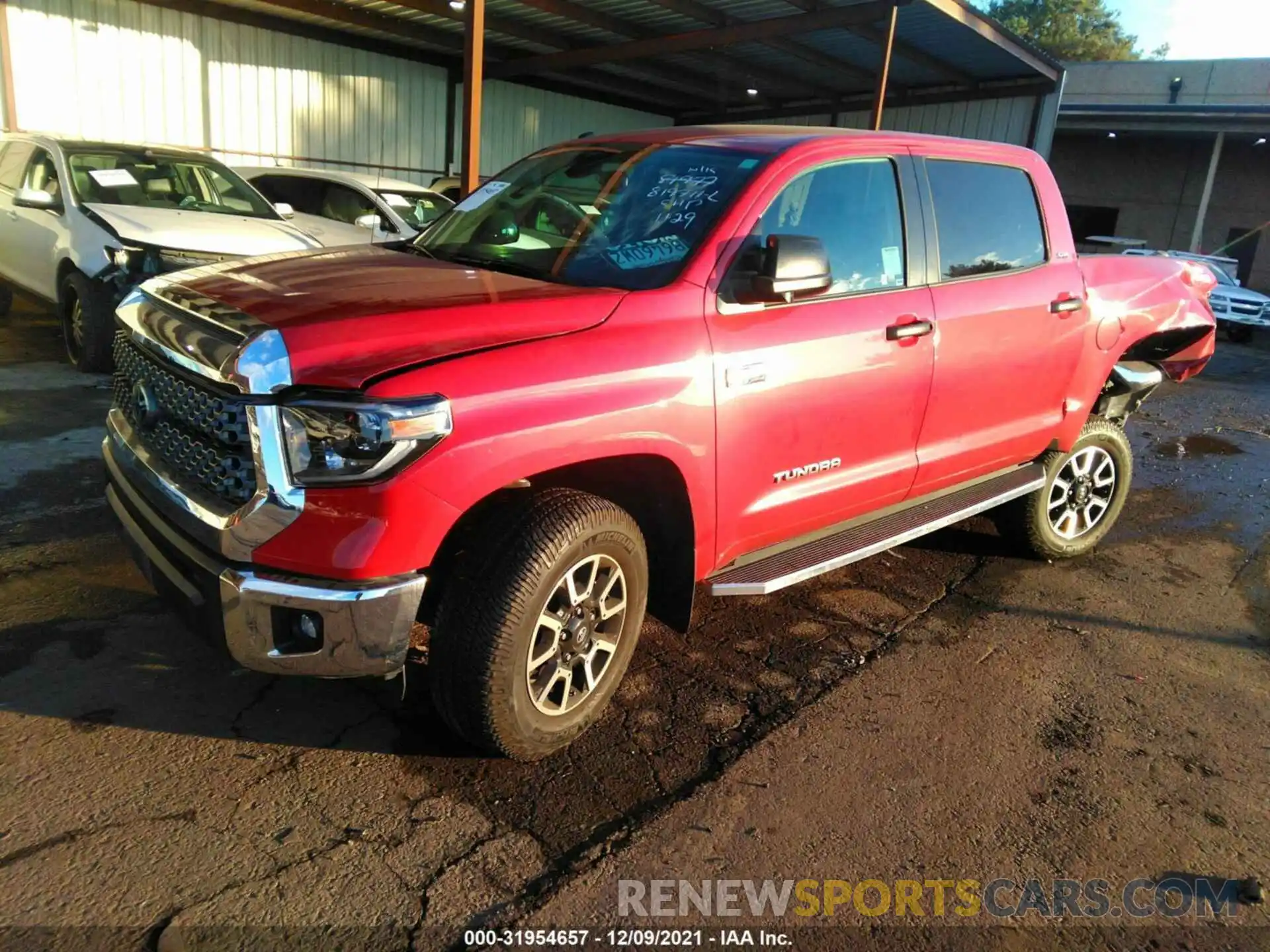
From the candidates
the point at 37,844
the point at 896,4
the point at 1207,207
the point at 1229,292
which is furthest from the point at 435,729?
the point at 1207,207

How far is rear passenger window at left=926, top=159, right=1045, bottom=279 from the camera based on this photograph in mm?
3979

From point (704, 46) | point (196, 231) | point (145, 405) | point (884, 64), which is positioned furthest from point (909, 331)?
point (704, 46)

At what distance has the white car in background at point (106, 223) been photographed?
22.9ft

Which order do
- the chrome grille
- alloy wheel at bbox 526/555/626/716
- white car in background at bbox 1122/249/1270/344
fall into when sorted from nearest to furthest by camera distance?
1. the chrome grille
2. alloy wheel at bbox 526/555/626/716
3. white car in background at bbox 1122/249/1270/344

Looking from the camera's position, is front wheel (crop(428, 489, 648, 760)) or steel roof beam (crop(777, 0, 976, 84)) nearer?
front wheel (crop(428, 489, 648, 760))

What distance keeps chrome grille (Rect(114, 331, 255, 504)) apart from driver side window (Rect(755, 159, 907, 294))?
6.25ft

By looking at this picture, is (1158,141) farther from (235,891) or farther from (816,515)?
(235,891)

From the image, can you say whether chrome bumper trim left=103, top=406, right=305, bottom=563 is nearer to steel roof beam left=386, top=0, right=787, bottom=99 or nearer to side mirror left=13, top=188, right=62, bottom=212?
side mirror left=13, top=188, right=62, bottom=212

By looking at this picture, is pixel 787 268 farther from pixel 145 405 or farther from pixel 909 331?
pixel 145 405

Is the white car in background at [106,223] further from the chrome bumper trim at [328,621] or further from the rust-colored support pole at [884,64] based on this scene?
the rust-colored support pole at [884,64]

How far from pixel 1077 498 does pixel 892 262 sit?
2.18 meters

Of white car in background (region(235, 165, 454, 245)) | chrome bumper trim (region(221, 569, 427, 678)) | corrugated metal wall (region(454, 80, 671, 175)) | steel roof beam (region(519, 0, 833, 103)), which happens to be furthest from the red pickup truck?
corrugated metal wall (region(454, 80, 671, 175))

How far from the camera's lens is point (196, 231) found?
23.6ft

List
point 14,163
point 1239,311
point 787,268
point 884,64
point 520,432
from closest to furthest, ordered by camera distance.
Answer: point 520,432, point 787,268, point 14,163, point 884,64, point 1239,311
